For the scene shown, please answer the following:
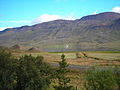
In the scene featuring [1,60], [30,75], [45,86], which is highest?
[1,60]

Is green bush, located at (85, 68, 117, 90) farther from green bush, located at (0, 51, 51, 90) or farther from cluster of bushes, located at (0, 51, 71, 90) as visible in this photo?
green bush, located at (0, 51, 51, 90)

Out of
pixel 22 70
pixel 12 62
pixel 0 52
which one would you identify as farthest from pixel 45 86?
pixel 0 52

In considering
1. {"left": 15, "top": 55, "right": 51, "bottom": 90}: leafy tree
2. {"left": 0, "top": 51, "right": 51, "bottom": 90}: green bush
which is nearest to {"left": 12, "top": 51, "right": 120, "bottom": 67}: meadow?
{"left": 15, "top": 55, "right": 51, "bottom": 90}: leafy tree

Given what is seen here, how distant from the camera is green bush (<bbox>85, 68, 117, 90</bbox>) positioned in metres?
24.3

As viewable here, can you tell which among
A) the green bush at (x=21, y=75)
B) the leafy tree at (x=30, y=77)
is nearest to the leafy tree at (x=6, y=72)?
the green bush at (x=21, y=75)

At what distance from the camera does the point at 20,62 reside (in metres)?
33.1

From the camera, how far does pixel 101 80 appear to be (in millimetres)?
24672

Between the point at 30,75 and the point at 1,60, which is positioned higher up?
the point at 1,60

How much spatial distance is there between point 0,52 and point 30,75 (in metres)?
6.35

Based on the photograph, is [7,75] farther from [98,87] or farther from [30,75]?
[98,87]

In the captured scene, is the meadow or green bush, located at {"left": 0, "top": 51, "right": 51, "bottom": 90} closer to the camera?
green bush, located at {"left": 0, "top": 51, "right": 51, "bottom": 90}

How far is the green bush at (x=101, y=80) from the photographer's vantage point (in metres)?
24.3

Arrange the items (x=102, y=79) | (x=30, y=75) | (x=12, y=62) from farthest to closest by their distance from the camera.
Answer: (x=12, y=62) → (x=30, y=75) → (x=102, y=79)

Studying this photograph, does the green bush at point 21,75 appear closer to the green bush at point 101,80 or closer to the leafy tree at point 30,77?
the leafy tree at point 30,77
